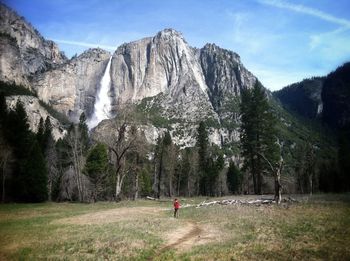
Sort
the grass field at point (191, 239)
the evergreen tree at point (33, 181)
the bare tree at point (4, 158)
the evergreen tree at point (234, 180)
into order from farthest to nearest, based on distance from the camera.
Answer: the evergreen tree at point (234, 180), the evergreen tree at point (33, 181), the bare tree at point (4, 158), the grass field at point (191, 239)

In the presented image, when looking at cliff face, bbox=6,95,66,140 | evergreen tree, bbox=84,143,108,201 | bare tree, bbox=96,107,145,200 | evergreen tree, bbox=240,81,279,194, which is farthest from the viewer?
cliff face, bbox=6,95,66,140

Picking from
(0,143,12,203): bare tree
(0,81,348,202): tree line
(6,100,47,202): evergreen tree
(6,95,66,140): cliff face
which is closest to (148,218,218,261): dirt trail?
(0,81,348,202): tree line

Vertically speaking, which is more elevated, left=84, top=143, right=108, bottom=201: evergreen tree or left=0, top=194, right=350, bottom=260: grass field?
left=84, top=143, right=108, bottom=201: evergreen tree

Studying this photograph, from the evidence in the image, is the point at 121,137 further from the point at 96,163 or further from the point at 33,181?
the point at 96,163

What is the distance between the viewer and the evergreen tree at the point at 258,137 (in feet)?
187

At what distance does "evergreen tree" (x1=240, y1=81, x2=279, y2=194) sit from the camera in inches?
2239

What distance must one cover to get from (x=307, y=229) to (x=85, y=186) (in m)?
51.1

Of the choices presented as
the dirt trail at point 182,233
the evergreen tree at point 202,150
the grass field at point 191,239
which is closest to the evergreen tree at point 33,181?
the dirt trail at point 182,233

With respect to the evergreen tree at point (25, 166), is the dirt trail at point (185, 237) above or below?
below

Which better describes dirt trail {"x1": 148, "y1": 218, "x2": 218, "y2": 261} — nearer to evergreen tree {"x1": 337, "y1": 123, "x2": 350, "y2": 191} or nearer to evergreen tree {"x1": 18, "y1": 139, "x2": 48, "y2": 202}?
evergreen tree {"x1": 18, "y1": 139, "x2": 48, "y2": 202}

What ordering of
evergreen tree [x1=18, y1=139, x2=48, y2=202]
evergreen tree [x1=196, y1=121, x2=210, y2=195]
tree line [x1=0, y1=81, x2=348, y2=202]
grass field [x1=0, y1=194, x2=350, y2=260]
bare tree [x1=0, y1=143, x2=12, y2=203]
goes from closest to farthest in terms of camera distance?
grass field [x1=0, y1=194, x2=350, y2=260]
bare tree [x1=0, y1=143, x2=12, y2=203]
tree line [x1=0, y1=81, x2=348, y2=202]
evergreen tree [x1=18, y1=139, x2=48, y2=202]
evergreen tree [x1=196, y1=121, x2=210, y2=195]

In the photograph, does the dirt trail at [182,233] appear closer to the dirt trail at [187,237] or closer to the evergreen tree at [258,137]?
the dirt trail at [187,237]

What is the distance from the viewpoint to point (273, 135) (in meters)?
58.0

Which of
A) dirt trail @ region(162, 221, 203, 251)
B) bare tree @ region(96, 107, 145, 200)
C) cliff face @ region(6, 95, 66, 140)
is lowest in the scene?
dirt trail @ region(162, 221, 203, 251)
